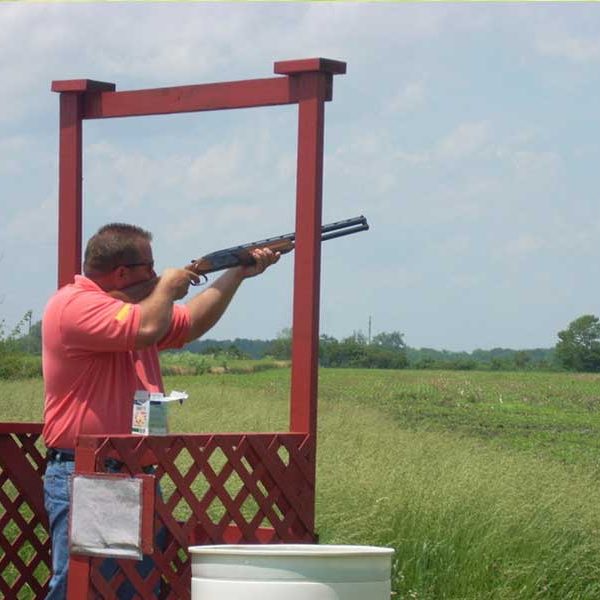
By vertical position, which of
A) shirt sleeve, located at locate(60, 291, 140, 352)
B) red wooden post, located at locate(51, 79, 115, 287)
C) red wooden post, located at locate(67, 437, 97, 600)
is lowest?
red wooden post, located at locate(67, 437, 97, 600)

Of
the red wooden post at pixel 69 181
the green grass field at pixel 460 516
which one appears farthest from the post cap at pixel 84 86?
the green grass field at pixel 460 516

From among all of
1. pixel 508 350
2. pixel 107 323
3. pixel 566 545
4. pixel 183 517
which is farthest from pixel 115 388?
pixel 508 350

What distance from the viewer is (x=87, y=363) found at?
5.16 m

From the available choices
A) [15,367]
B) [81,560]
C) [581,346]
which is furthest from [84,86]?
[581,346]

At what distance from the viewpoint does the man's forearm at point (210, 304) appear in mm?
5426

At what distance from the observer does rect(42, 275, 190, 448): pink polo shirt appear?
5.03 metres

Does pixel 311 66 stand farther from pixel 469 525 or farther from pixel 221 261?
pixel 469 525

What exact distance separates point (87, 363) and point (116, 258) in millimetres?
422

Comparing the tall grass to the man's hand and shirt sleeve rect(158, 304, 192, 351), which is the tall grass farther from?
shirt sleeve rect(158, 304, 192, 351)

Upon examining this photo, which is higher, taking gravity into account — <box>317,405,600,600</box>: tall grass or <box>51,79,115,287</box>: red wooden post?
<box>51,79,115,287</box>: red wooden post

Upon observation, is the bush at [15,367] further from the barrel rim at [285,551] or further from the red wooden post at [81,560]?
the barrel rim at [285,551]

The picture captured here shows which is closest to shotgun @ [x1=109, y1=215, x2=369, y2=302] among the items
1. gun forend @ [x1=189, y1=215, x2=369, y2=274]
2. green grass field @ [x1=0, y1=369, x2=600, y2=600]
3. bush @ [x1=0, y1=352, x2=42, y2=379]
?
gun forend @ [x1=189, y1=215, x2=369, y2=274]

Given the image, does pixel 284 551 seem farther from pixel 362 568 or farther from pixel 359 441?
pixel 359 441

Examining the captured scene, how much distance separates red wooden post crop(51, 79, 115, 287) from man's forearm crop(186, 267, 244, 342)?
1241mm
